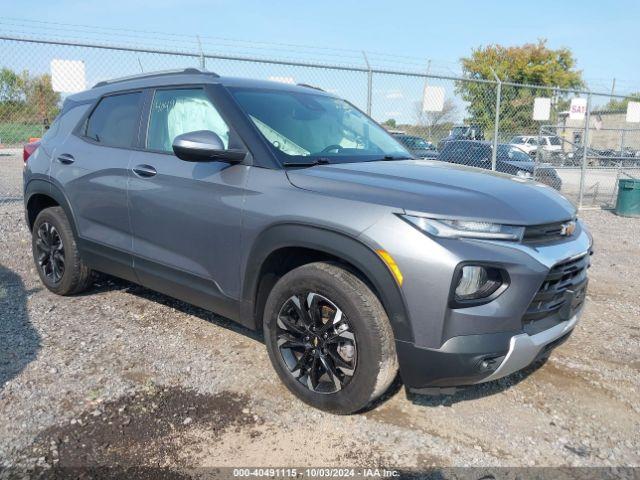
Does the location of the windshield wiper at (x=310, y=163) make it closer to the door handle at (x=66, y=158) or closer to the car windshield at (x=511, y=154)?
the door handle at (x=66, y=158)

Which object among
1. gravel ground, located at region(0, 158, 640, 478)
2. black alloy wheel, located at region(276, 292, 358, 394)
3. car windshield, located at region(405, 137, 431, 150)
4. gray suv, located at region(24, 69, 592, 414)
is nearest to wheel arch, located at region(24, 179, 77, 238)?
gray suv, located at region(24, 69, 592, 414)

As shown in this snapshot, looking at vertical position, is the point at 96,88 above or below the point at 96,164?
above

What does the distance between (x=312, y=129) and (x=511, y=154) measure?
9245 millimetres

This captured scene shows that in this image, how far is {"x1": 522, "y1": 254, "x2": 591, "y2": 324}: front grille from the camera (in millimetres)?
2646

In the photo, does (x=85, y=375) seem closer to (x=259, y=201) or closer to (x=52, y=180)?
(x=259, y=201)

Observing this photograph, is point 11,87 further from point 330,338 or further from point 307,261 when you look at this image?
point 330,338

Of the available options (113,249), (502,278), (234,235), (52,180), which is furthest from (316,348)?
(52,180)

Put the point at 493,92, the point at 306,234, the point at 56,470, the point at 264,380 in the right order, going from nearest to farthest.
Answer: the point at 56,470 < the point at 306,234 < the point at 264,380 < the point at 493,92

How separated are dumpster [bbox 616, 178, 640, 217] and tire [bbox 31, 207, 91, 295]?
399 inches

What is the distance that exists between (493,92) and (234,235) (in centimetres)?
1046

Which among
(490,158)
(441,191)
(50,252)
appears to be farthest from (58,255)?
(490,158)

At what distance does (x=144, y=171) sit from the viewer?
3746 millimetres

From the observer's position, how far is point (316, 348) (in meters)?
2.97

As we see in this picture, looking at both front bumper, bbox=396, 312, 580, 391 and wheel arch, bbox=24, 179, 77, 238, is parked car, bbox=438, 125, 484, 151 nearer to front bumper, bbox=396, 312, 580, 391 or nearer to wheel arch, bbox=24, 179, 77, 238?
wheel arch, bbox=24, 179, 77, 238
